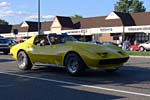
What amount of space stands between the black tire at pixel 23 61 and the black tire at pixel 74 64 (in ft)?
7.79

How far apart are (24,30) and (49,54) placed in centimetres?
7655

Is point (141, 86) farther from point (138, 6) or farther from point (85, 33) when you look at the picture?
point (138, 6)

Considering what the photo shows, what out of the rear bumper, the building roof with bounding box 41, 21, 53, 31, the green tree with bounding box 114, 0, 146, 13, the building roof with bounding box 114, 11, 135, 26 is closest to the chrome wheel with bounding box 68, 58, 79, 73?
the rear bumper

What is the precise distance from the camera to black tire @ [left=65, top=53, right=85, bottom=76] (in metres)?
12.8

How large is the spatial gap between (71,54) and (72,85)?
217 centimetres

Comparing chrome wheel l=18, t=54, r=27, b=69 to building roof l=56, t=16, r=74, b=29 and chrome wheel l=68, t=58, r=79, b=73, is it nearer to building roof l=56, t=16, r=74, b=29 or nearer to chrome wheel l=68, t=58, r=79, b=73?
chrome wheel l=68, t=58, r=79, b=73

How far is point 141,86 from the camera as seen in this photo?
35.0 ft

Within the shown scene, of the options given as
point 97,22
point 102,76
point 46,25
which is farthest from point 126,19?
point 102,76

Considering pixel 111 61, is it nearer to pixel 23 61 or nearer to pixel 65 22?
pixel 23 61

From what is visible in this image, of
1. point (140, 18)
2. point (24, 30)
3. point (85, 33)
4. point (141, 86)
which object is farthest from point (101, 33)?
point (141, 86)

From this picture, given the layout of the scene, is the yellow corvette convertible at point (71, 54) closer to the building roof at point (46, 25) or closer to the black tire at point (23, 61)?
the black tire at point (23, 61)

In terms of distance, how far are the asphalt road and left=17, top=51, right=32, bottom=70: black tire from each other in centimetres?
49

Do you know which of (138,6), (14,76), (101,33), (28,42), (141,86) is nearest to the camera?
(141,86)

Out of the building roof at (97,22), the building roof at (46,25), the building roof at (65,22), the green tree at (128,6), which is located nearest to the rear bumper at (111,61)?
the building roof at (97,22)
